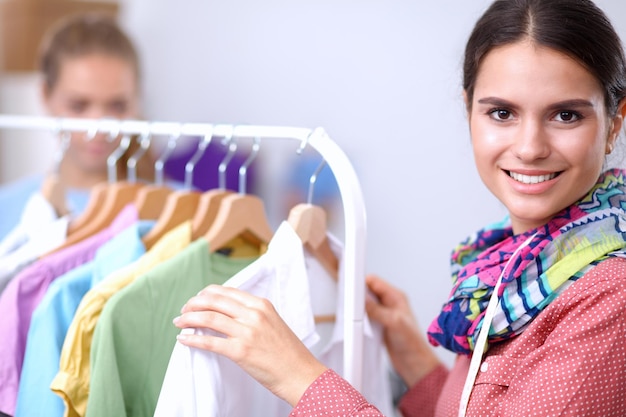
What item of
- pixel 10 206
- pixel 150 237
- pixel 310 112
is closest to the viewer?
pixel 150 237

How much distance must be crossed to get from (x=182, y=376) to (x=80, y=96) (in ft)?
4.95

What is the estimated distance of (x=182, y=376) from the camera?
105 centimetres

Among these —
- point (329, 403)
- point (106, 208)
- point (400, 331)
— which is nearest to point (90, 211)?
point (106, 208)

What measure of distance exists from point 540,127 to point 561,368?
0.33 m

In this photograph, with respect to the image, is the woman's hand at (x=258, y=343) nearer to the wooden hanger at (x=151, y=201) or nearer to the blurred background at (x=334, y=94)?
the wooden hanger at (x=151, y=201)

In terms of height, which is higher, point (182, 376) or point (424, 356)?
point (182, 376)

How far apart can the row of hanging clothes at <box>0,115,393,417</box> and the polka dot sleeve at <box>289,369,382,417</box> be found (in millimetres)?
139

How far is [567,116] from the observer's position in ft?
3.53

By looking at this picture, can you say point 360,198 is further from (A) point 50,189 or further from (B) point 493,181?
(A) point 50,189

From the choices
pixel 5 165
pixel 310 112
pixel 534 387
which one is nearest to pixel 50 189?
pixel 534 387

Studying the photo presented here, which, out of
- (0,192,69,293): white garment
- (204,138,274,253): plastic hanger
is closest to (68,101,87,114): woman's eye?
(0,192,69,293): white garment

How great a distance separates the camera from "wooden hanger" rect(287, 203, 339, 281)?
1.23m

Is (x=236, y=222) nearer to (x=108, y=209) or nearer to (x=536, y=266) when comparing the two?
(x=108, y=209)

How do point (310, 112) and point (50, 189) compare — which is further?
point (310, 112)
